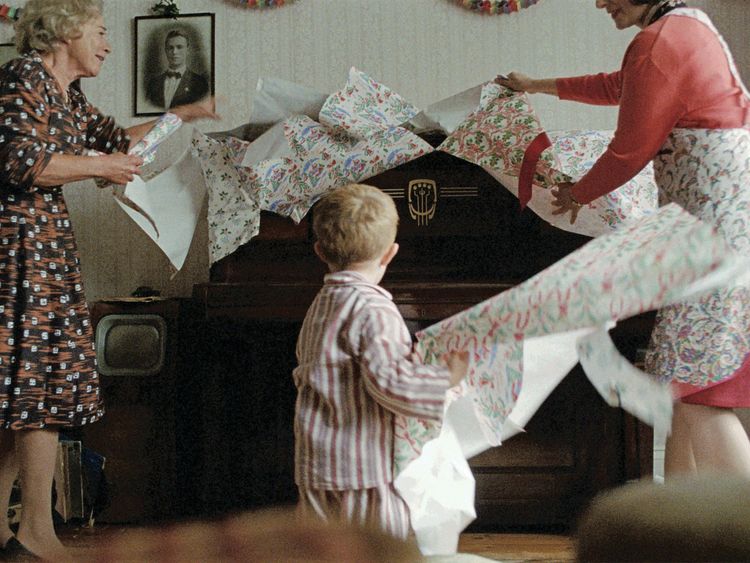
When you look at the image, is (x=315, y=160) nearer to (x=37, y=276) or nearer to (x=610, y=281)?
(x=37, y=276)

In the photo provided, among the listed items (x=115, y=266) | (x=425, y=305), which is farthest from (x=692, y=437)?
(x=115, y=266)

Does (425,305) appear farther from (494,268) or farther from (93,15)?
(93,15)

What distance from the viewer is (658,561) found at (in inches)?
18.7

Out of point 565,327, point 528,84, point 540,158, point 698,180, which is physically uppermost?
point 528,84

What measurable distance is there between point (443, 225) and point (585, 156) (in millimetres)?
518

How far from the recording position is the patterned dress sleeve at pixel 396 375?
1.42m

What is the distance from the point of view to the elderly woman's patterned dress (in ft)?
6.66

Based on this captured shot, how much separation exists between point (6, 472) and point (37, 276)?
0.55 m

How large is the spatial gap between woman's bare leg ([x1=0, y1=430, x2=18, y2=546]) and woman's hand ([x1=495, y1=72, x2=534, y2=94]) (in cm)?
165

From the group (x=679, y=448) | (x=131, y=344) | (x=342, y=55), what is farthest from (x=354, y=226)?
(x=342, y=55)

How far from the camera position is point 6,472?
2199 millimetres

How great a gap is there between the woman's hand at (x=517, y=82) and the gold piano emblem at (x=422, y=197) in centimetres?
49

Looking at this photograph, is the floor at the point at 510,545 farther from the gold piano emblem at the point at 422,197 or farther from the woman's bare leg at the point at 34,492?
the gold piano emblem at the point at 422,197

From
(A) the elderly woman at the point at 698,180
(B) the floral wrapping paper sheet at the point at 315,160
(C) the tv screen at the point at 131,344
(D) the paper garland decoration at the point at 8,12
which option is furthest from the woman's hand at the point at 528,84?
(D) the paper garland decoration at the point at 8,12
